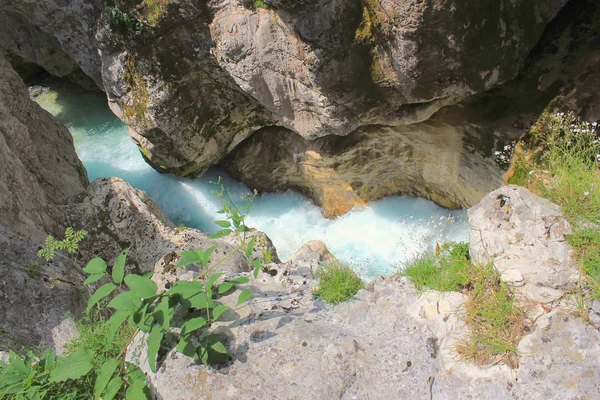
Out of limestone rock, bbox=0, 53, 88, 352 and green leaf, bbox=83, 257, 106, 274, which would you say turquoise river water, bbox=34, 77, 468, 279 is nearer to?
limestone rock, bbox=0, 53, 88, 352

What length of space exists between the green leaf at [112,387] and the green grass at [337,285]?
1580 mm

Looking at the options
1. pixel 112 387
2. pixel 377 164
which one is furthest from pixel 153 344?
pixel 377 164

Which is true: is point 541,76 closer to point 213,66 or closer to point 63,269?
point 213,66

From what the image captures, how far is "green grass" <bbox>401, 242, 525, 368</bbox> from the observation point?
8.78 ft

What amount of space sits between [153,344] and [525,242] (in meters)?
2.63

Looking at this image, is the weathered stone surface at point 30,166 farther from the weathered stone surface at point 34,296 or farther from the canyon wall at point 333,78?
the canyon wall at point 333,78

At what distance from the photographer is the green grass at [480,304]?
2.68 metres

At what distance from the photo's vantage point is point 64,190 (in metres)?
6.63

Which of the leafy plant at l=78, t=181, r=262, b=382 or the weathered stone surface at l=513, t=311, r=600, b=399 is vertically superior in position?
the leafy plant at l=78, t=181, r=262, b=382

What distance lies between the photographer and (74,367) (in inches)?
103

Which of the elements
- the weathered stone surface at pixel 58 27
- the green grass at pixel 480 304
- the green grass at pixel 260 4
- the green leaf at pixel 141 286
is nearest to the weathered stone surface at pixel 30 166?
the weathered stone surface at pixel 58 27

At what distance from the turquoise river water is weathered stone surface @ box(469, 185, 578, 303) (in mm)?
3281

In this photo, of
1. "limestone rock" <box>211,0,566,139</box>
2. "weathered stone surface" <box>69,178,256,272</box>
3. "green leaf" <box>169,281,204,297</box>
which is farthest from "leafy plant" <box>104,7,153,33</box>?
"green leaf" <box>169,281,204,297</box>

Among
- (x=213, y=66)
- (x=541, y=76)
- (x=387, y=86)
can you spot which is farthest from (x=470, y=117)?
(x=213, y=66)
